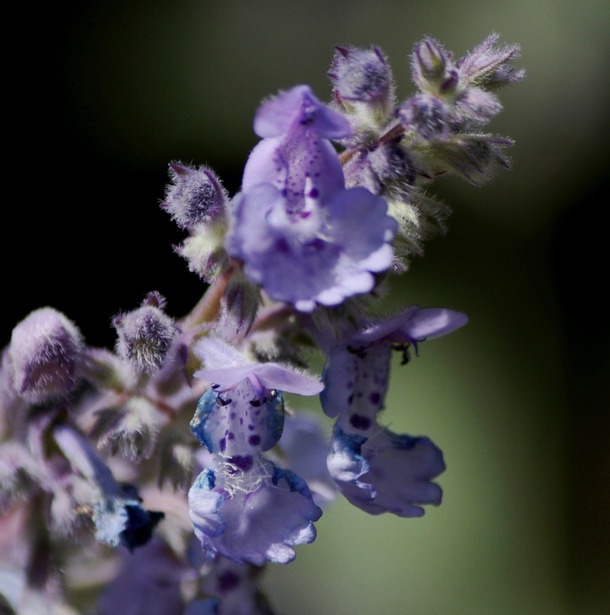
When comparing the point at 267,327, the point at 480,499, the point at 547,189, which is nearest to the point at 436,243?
the point at 547,189

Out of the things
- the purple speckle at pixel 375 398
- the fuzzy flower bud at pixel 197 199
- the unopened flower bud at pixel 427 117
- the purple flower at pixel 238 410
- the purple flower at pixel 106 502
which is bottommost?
the purple flower at pixel 106 502

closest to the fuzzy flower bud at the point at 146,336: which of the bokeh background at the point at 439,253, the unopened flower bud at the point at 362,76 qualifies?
the unopened flower bud at the point at 362,76

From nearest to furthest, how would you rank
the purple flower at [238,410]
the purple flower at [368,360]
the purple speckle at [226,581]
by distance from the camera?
1. the purple flower at [238,410]
2. the purple flower at [368,360]
3. the purple speckle at [226,581]

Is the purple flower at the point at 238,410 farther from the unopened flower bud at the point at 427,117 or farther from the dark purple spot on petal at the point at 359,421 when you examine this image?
the unopened flower bud at the point at 427,117

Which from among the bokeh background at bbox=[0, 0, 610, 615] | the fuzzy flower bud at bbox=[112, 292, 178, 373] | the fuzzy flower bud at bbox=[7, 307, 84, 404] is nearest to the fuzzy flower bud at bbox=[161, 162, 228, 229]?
the fuzzy flower bud at bbox=[112, 292, 178, 373]

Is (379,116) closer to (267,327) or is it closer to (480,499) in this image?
(267,327)
